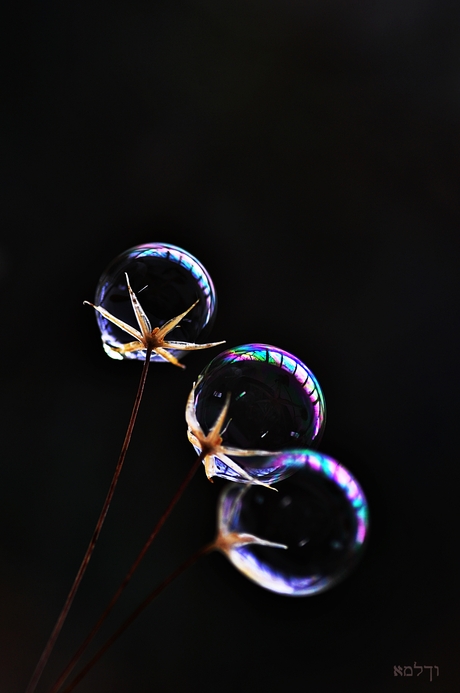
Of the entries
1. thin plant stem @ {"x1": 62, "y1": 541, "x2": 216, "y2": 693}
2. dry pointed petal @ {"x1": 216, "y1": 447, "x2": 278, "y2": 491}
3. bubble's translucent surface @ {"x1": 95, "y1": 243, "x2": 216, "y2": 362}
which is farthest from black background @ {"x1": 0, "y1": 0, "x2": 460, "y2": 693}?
thin plant stem @ {"x1": 62, "y1": 541, "x2": 216, "y2": 693}

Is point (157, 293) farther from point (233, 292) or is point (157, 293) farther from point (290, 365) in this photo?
point (233, 292)

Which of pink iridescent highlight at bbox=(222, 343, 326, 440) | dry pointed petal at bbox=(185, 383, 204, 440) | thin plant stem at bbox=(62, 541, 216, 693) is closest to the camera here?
thin plant stem at bbox=(62, 541, 216, 693)

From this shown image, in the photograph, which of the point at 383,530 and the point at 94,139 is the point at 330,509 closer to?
the point at 383,530

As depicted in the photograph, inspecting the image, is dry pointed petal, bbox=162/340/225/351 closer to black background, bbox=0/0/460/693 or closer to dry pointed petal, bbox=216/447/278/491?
dry pointed petal, bbox=216/447/278/491

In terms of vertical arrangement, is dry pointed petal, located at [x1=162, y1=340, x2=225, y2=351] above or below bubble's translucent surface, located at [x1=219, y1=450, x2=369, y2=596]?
above

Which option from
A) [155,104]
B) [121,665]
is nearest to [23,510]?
[121,665]

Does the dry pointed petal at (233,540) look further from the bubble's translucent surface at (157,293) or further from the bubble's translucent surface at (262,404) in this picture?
the bubble's translucent surface at (157,293)

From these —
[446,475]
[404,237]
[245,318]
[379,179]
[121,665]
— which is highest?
[379,179]
